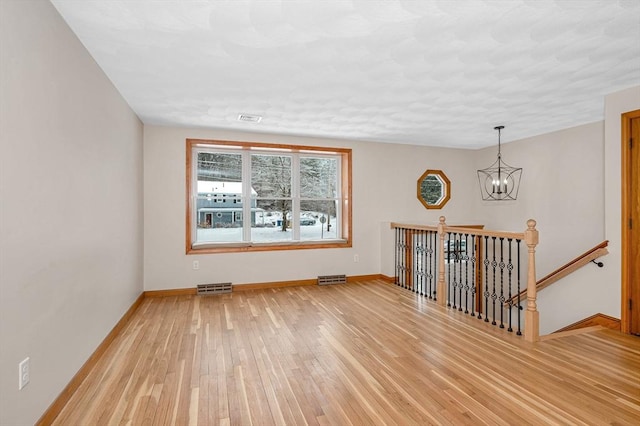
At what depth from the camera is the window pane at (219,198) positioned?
16.5ft

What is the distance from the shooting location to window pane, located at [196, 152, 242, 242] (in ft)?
16.5

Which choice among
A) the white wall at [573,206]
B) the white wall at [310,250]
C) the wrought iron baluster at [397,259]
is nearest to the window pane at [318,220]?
the white wall at [310,250]

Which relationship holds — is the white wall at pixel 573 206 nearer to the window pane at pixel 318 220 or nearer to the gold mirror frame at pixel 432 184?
the gold mirror frame at pixel 432 184

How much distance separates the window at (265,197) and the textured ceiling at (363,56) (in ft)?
3.15

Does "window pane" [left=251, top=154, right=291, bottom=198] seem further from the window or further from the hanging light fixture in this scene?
the hanging light fixture

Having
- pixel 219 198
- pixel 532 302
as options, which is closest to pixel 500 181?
pixel 532 302

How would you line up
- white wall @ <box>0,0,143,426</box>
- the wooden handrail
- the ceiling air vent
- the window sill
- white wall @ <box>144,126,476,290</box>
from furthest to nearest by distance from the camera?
the window sill
white wall @ <box>144,126,476,290</box>
the ceiling air vent
the wooden handrail
white wall @ <box>0,0,143,426</box>

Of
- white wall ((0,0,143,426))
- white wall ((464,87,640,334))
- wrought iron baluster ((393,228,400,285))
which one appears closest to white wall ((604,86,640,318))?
white wall ((464,87,640,334))

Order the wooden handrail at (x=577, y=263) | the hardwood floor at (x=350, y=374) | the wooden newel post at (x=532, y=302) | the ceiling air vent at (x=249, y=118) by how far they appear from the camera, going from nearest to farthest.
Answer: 1. the hardwood floor at (x=350, y=374)
2. the wooden newel post at (x=532, y=302)
3. the wooden handrail at (x=577, y=263)
4. the ceiling air vent at (x=249, y=118)

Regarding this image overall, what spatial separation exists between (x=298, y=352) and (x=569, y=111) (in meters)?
4.31

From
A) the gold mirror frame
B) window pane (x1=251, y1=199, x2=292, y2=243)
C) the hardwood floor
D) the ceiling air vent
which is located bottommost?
the hardwood floor

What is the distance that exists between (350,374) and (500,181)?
17.2 feet

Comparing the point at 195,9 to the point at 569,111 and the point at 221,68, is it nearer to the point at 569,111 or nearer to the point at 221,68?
the point at 221,68

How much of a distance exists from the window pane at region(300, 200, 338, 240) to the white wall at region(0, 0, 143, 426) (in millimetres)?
3023
